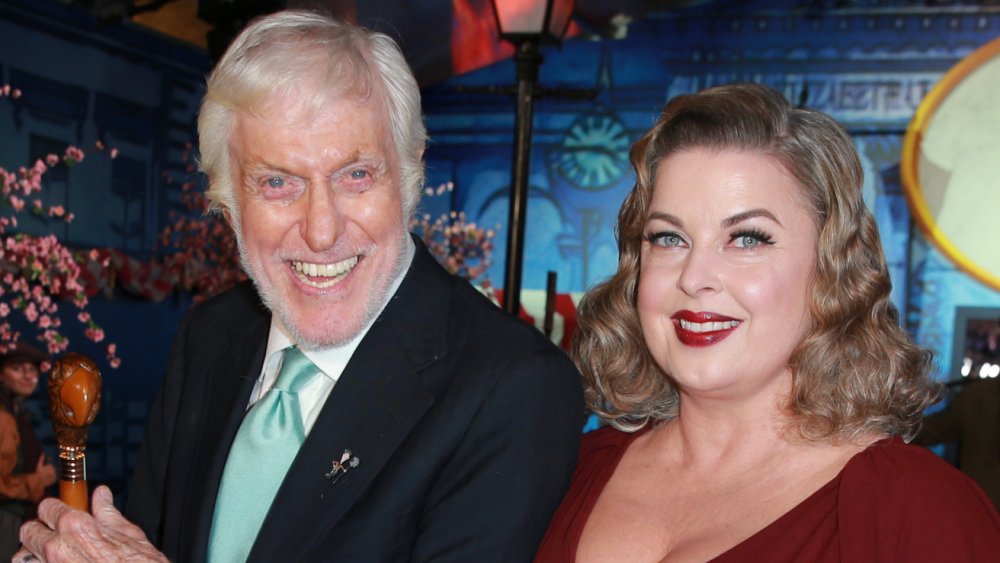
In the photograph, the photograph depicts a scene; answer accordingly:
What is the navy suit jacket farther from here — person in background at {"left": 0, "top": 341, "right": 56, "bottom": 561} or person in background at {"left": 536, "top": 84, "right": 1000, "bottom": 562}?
person in background at {"left": 0, "top": 341, "right": 56, "bottom": 561}

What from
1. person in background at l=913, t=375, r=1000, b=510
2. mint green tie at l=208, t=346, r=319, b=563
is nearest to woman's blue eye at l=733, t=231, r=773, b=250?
mint green tie at l=208, t=346, r=319, b=563

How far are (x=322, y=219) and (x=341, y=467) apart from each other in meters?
0.42

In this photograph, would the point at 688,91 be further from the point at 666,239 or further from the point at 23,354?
the point at 666,239

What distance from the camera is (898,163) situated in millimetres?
5113

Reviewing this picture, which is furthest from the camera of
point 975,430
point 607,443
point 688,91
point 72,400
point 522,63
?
point 688,91

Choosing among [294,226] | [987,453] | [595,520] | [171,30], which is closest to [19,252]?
[171,30]

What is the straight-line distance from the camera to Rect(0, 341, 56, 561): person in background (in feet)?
11.1

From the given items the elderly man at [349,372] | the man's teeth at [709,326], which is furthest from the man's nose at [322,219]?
the man's teeth at [709,326]

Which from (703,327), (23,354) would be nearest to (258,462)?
(703,327)

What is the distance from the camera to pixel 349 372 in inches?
73.6

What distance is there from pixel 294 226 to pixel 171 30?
2.45 metres

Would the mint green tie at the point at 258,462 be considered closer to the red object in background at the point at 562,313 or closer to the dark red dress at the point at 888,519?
the dark red dress at the point at 888,519

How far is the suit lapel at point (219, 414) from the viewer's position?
1.95m

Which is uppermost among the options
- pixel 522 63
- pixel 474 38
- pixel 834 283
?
pixel 474 38
